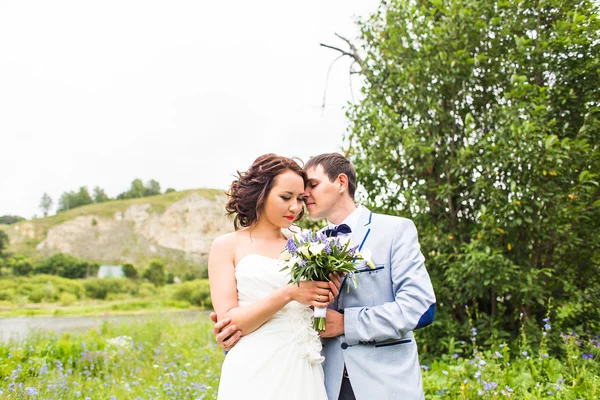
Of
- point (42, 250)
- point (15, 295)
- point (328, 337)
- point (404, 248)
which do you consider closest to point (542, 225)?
point (404, 248)

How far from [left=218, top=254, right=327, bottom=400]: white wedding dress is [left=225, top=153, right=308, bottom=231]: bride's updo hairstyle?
32cm

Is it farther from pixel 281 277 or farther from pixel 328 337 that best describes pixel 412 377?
pixel 281 277

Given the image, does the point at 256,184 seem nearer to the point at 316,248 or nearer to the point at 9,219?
the point at 316,248

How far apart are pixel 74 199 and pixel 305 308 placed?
87875mm

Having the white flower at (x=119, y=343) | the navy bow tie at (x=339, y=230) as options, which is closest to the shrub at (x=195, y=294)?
the white flower at (x=119, y=343)

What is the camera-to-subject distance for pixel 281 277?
7.47 ft

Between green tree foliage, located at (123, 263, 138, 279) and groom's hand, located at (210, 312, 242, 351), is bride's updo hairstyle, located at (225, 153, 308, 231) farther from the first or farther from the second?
green tree foliage, located at (123, 263, 138, 279)

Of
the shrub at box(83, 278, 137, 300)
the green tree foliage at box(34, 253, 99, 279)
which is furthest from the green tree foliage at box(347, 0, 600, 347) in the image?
the green tree foliage at box(34, 253, 99, 279)

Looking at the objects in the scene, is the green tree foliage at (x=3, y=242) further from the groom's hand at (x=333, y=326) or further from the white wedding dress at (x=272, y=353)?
the groom's hand at (x=333, y=326)

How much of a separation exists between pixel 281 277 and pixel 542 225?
376cm

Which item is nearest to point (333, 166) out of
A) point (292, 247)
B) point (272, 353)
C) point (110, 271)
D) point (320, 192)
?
point (320, 192)

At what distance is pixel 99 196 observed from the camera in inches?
3386

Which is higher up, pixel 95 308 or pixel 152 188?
pixel 152 188

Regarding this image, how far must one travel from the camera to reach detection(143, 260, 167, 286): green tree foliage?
141 feet
